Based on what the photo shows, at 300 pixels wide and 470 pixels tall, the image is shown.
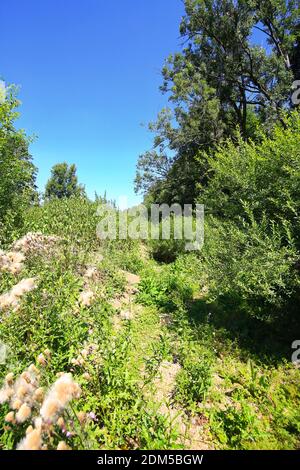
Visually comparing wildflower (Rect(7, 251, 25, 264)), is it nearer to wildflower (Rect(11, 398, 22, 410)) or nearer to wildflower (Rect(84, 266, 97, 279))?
wildflower (Rect(84, 266, 97, 279))

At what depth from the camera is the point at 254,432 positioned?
285cm

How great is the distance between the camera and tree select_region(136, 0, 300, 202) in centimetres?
1509

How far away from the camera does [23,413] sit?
1797mm

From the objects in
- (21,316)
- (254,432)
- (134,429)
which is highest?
(21,316)

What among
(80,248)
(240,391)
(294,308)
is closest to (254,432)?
(240,391)

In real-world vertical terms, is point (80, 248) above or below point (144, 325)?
above

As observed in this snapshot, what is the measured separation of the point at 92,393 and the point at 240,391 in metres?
2.03

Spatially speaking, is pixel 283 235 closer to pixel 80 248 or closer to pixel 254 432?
pixel 254 432

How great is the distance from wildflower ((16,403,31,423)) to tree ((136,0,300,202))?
13811 mm

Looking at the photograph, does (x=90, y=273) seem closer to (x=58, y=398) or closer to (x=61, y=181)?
(x=58, y=398)

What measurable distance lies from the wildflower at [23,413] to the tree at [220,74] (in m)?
13.8

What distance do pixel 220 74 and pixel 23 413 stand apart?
1966 cm

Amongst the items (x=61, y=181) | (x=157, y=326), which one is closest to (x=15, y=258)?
(x=157, y=326)

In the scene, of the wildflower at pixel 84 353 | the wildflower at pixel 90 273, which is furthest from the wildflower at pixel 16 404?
the wildflower at pixel 90 273
